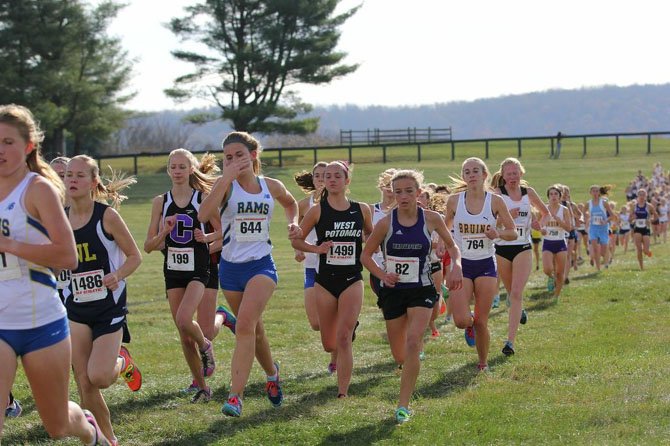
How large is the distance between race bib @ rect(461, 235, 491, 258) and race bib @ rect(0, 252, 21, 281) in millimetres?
5706

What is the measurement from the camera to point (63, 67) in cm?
5494

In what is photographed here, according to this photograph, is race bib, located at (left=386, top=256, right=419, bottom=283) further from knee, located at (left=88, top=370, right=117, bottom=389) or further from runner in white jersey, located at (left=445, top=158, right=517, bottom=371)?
knee, located at (left=88, top=370, right=117, bottom=389)

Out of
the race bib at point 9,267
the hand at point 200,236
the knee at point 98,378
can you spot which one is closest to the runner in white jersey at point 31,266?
the race bib at point 9,267

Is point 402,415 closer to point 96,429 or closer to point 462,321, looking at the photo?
point 462,321

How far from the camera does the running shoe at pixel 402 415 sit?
7.41 metres

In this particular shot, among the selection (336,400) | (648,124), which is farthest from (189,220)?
(648,124)

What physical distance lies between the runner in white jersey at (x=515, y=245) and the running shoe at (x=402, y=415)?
10.9 feet

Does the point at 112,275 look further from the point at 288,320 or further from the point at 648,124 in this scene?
the point at 648,124

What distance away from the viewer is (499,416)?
7.46 metres

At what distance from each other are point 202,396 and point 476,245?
3125mm

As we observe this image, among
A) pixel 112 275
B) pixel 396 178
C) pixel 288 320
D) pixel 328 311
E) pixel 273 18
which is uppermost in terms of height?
pixel 273 18

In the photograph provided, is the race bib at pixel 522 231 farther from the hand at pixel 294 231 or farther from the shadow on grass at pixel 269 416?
the hand at pixel 294 231

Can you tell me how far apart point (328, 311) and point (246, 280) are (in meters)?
1.05

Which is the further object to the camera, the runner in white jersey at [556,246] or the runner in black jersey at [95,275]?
the runner in white jersey at [556,246]
